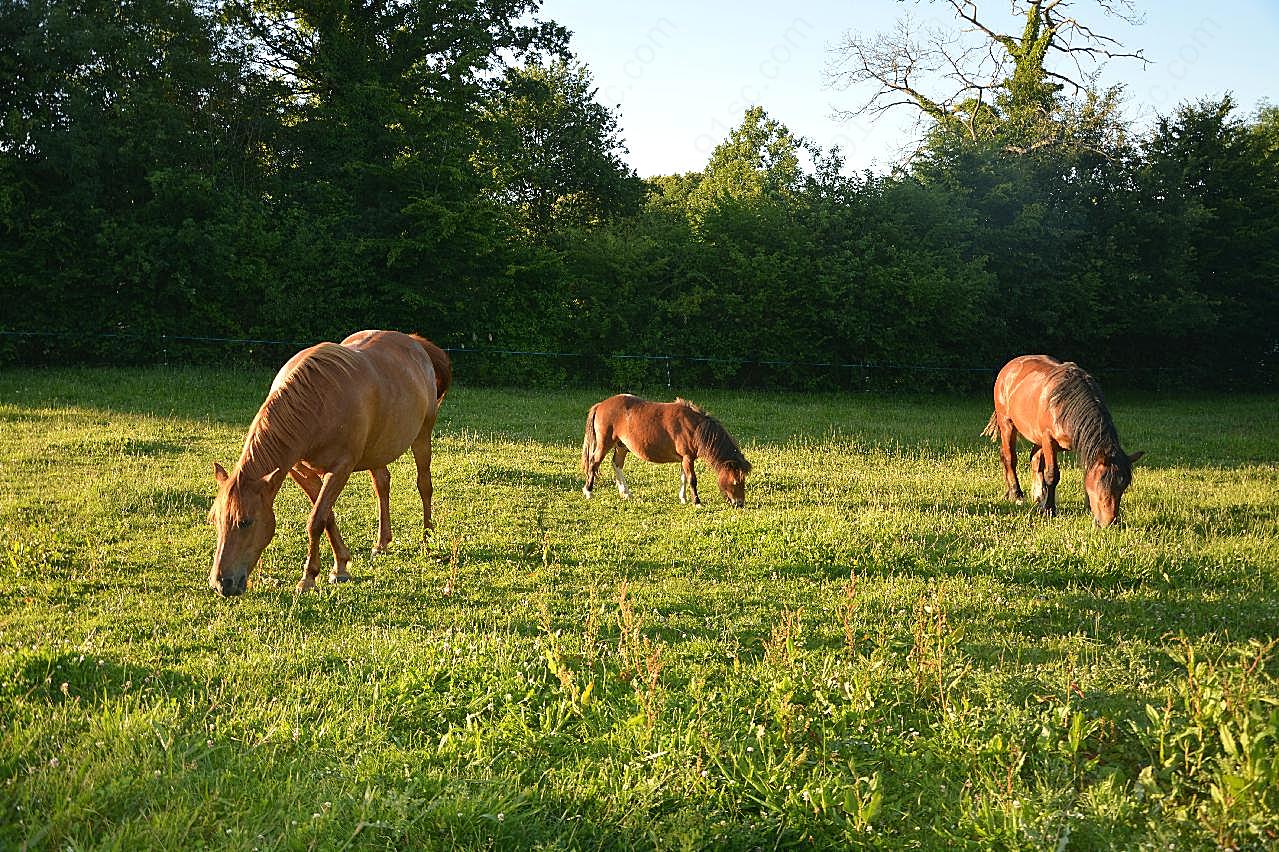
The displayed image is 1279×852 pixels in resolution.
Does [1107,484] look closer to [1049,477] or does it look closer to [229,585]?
[1049,477]

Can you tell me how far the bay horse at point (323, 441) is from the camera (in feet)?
17.4

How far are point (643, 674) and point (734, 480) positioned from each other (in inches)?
185

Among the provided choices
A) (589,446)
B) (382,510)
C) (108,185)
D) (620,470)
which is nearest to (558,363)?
(108,185)

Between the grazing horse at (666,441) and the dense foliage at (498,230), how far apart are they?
1065cm

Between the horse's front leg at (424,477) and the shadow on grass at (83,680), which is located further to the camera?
the horse's front leg at (424,477)

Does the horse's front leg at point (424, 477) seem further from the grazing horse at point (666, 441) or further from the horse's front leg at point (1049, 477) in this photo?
the horse's front leg at point (1049, 477)

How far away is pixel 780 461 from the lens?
11.5 metres

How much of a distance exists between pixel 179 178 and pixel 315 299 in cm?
361

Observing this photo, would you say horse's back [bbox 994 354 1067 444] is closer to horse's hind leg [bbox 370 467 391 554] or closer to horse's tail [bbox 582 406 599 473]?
horse's tail [bbox 582 406 599 473]

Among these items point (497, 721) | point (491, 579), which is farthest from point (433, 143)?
point (497, 721)

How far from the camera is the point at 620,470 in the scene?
970 centimetres

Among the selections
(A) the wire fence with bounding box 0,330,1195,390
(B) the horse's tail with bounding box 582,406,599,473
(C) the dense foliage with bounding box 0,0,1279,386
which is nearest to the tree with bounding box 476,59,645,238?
(C) the dense foliage with bounding box 0,0,1279,386

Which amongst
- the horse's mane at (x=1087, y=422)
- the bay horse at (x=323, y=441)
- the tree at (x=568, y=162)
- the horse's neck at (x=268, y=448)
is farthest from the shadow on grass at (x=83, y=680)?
the tree at (x=568, y=162)

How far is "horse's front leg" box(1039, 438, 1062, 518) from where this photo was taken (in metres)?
8.78
